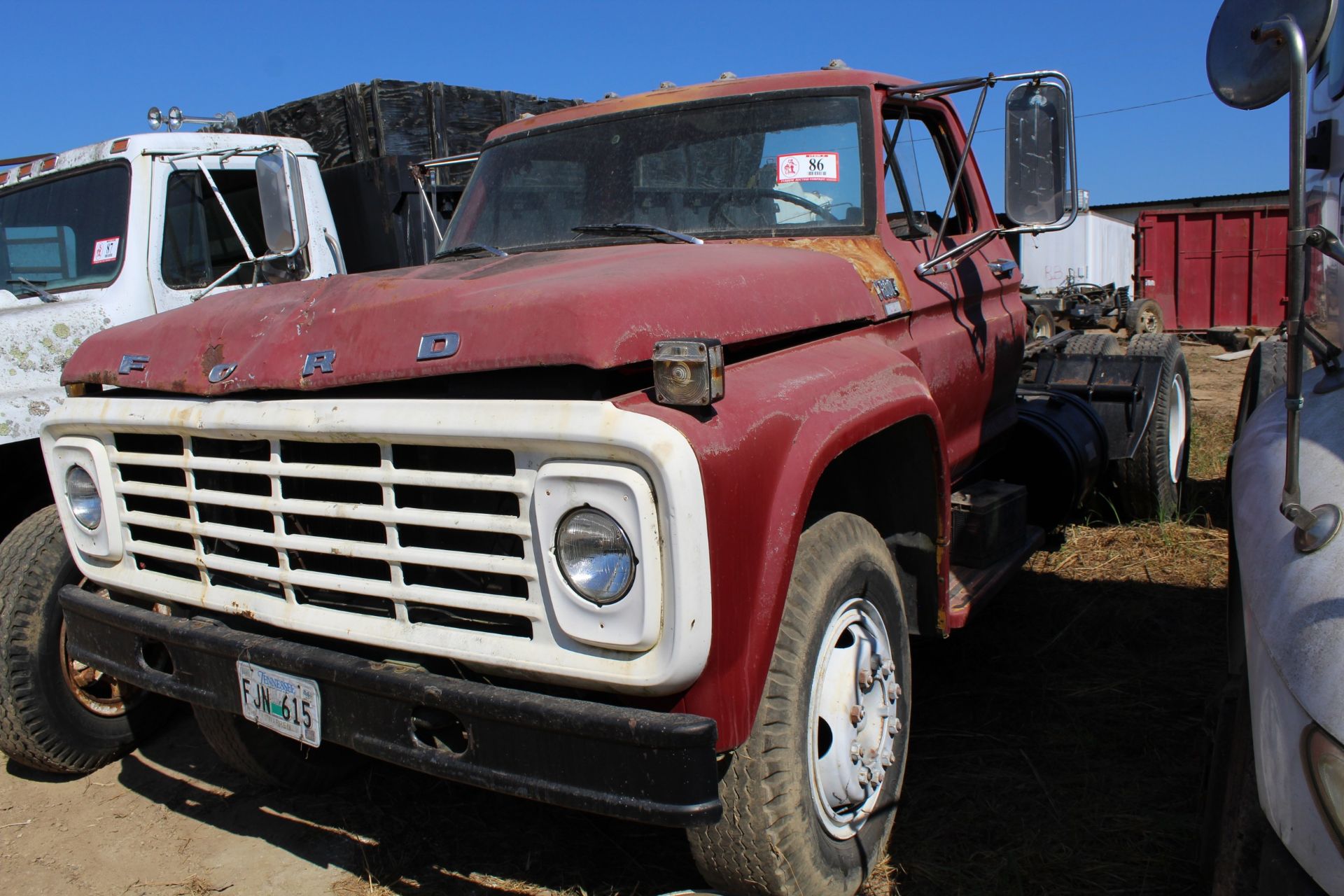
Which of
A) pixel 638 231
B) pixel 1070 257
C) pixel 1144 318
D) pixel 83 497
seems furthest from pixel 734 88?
pixel 1070 257

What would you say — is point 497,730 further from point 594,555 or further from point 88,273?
point 88,273

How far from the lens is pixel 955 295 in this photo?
3.49 m

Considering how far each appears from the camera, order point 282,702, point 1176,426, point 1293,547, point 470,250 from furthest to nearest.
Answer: point 1176,426, point 470,250, point 282,702, point 1293,547

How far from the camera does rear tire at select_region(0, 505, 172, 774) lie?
3238mm

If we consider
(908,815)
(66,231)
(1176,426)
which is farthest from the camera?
(1176,426)

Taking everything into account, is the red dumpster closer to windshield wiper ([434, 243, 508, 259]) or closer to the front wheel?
windshield wiper ([434, 243, 508, 259])

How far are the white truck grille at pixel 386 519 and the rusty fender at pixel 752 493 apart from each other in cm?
7

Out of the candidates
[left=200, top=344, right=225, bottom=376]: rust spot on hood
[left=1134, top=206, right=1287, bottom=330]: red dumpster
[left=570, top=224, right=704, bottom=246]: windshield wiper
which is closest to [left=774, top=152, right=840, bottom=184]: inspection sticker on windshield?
[left=570, top=224, right=704, bottom=246]: windshield wiper

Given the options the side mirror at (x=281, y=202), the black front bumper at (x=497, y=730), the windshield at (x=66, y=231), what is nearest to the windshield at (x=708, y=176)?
the side mirror at (x=281, y=202)

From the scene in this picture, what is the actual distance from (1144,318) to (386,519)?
53.3 feet

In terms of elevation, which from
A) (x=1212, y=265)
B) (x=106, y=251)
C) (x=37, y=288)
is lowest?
(x=1212, y=265)

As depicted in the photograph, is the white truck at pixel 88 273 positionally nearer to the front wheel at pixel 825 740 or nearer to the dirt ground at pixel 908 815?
the dirt ground at pixel 908 815

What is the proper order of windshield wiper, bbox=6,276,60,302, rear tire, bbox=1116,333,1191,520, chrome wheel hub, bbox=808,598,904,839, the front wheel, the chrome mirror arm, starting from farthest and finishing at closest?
rear tire, bbox=1116,333,1191,520 < windshield wiper, bbox=6,276,60,302 < chrome wheel hub, bbox=808,598,904,839 < the front wheel < the chrome mirror arm

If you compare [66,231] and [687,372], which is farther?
[66,231]
